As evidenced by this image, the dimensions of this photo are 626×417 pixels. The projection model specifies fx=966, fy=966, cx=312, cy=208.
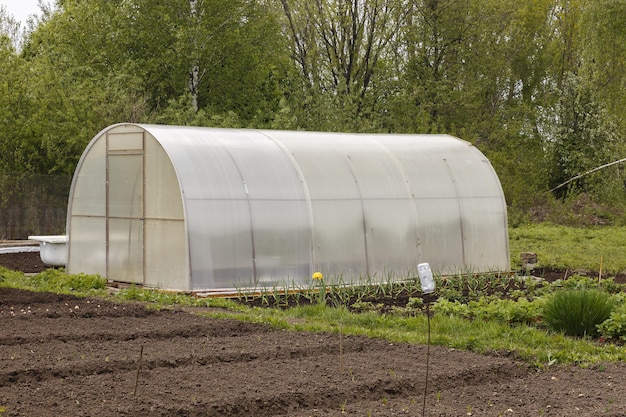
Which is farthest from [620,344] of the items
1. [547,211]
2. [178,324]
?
[547,211]

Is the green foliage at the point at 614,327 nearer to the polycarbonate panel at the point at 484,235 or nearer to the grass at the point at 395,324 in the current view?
the grass at the point at 395,324

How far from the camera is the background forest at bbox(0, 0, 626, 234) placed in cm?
2573

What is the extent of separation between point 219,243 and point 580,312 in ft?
19.0

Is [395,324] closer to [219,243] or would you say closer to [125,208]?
[219,243]

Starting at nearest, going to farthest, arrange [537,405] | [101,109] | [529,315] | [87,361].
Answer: [537,405]
[87,361]
[529,315]
[101,109]

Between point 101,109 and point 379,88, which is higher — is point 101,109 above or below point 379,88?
below

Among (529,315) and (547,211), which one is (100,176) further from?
(547,211)

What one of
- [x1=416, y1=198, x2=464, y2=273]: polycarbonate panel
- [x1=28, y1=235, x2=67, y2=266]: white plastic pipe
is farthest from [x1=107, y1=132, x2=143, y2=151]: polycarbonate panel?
[x1=416, y1=198, x2=464, y2=273]: polycarbonate panel

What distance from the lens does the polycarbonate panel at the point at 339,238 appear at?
50.4 feet

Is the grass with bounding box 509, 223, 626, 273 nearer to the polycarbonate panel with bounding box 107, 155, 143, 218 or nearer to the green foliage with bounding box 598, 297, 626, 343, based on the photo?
the green foliage with bounding box 598, 297, 626, 343

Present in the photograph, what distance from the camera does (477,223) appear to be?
17.8 m

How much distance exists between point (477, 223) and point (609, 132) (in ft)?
57.3

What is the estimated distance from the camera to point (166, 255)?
1452cm

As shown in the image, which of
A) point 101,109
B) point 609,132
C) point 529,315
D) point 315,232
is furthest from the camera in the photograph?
point 609,132
